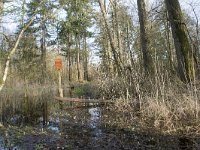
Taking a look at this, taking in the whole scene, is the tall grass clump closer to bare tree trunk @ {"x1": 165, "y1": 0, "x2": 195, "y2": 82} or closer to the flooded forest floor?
the flooded forest floor

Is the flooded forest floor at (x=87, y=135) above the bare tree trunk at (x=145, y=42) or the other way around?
the other way around

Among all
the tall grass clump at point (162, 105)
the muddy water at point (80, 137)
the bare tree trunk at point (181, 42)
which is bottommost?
the muddy water at point (80, 137)

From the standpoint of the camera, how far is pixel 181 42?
10266 mm

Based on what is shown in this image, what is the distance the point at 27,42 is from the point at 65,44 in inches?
197

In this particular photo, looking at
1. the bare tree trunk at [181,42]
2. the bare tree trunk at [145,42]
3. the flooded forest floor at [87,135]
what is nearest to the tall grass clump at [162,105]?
the flooded forest floor at [87,135]

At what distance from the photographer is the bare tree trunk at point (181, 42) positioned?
32.8 ft

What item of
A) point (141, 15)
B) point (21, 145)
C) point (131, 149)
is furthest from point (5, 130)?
point (141, 15)

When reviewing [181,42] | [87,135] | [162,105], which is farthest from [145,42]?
[87,135]

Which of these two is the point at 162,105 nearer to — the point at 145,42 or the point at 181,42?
the point at 181,42

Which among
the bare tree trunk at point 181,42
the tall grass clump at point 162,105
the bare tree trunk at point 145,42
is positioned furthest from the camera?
the bare tree trunk at point 145,42

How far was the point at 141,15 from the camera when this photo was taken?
1328 centimetres

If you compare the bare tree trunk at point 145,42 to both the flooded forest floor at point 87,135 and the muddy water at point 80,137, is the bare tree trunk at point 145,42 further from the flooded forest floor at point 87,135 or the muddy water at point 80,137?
the muddy water at point 80,137

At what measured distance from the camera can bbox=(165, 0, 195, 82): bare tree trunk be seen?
1001 centimetres

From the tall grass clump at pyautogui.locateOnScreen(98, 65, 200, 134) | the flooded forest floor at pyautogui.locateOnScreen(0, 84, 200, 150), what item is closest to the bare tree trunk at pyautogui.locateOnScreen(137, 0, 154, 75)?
the tall grass clump at pyautogui.locateOnScreen(98, 65, 200, 134)
